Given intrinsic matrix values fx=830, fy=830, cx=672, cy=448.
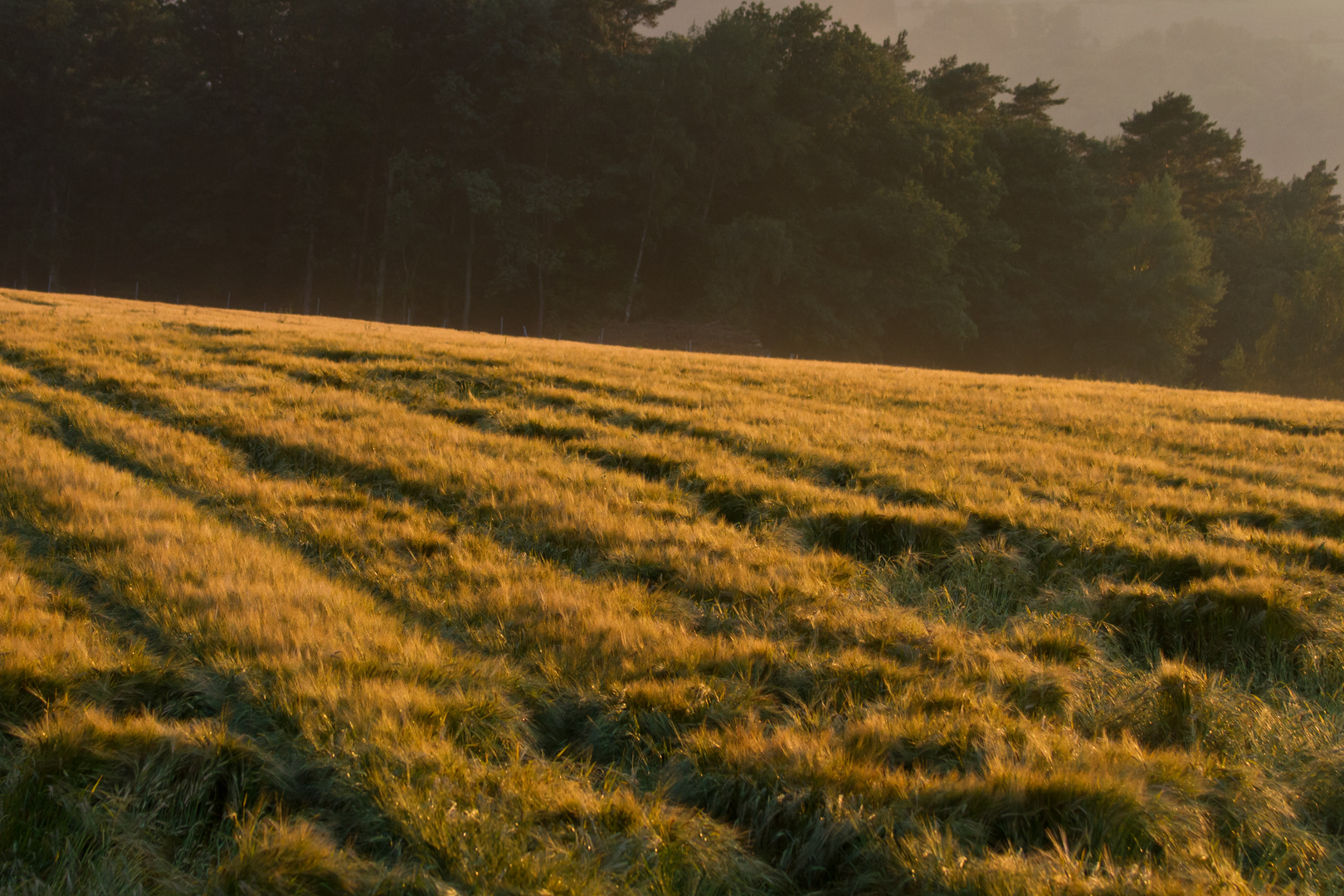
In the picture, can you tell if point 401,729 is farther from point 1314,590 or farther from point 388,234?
point 388,234

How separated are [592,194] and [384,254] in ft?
41.9

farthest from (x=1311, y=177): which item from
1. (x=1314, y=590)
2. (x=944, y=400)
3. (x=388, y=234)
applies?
(x=1314, y=590)

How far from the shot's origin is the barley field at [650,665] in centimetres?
240

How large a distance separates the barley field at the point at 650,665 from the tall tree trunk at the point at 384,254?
141 ft

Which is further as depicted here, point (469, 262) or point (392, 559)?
point (469, 262)

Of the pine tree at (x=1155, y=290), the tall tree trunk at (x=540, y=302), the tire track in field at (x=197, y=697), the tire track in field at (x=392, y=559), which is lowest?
the tire track in field at (x=197, y=697)

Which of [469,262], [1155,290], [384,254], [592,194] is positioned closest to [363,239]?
[384,254]

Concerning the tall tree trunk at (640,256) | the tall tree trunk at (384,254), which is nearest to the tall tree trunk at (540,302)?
the tall tree trunk at (640,256)

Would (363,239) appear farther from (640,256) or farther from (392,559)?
(392,559)

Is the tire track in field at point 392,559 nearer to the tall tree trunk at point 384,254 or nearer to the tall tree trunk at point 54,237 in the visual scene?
the tall tree trunk at point 384,254

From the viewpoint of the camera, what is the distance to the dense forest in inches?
1850

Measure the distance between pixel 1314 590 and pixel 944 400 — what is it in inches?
274

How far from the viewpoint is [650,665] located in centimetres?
345

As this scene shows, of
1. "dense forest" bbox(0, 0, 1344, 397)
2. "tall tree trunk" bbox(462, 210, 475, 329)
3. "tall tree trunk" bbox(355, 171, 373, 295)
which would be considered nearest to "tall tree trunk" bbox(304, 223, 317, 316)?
"dense forest" bbox(0, 0, 1344, 397)
